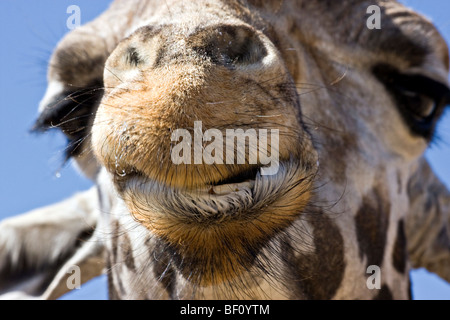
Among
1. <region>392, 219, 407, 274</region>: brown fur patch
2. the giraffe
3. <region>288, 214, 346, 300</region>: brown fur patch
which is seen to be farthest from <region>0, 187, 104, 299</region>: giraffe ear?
<region>392, 219, 407, 274</region>: brown fur patch

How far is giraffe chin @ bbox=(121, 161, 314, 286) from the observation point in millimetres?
2021

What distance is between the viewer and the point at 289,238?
2.40 m

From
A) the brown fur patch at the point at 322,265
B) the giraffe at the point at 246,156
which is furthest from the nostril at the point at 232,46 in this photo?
the brown fur patch at the point at 322,265

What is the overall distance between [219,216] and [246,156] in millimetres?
223

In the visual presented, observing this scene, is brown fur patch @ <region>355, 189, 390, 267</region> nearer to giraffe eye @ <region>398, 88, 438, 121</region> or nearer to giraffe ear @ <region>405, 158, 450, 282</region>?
giraffe eye @ <region>398, 88, 438, 121</region>

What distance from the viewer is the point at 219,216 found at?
205cm

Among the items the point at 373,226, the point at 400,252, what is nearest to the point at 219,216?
the point at 373,226

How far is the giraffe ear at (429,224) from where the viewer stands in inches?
177

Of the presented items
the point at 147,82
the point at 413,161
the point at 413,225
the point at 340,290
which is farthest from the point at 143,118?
the point at 413,225

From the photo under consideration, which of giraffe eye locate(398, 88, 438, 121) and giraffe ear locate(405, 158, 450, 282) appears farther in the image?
giraffe ear locate(405, 158, 450, 282)

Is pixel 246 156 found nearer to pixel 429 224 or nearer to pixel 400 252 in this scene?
pixel 400 252

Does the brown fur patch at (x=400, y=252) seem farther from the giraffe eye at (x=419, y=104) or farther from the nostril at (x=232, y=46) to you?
the nostril at (x=232, y=46)
